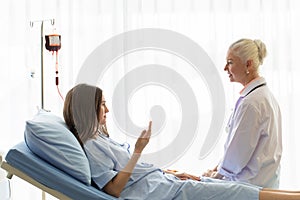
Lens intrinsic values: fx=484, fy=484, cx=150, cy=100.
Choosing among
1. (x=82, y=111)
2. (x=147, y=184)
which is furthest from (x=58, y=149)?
(x=147, y=184)

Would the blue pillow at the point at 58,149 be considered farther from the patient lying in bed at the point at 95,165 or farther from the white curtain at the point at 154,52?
the white curtain at the point at 154,52

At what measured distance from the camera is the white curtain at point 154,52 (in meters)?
3.06

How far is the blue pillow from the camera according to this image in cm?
203

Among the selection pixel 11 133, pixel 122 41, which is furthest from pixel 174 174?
pixel 11 133

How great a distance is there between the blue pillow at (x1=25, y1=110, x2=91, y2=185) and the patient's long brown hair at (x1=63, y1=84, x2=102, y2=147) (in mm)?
116

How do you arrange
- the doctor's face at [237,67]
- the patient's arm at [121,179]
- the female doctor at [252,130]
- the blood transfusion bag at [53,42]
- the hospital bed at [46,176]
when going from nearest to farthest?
the hospital bed at [46,176] < the patient's arm at [121,179] < the female doctor at [252,130] < the doctor's face at [237,67] < the blood transfusion bag at [53,42]

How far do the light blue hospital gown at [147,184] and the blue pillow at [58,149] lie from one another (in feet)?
0.24

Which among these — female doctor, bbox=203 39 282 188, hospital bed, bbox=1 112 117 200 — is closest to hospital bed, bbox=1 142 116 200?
hospital bed, bbox=1 112 117 200

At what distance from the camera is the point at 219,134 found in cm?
309

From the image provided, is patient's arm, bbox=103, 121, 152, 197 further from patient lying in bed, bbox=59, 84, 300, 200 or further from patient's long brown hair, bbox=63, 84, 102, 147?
patient's long brown hair, bbox=63, 84, 102, 147

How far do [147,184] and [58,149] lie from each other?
1.45ft

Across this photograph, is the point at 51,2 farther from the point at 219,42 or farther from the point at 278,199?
the point at 278,199

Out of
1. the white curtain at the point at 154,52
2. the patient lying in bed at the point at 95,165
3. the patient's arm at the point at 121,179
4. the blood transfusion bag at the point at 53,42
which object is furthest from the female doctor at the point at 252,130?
the blood transfusion bag at the point at 53,42

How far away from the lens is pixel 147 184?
2.19 metres
